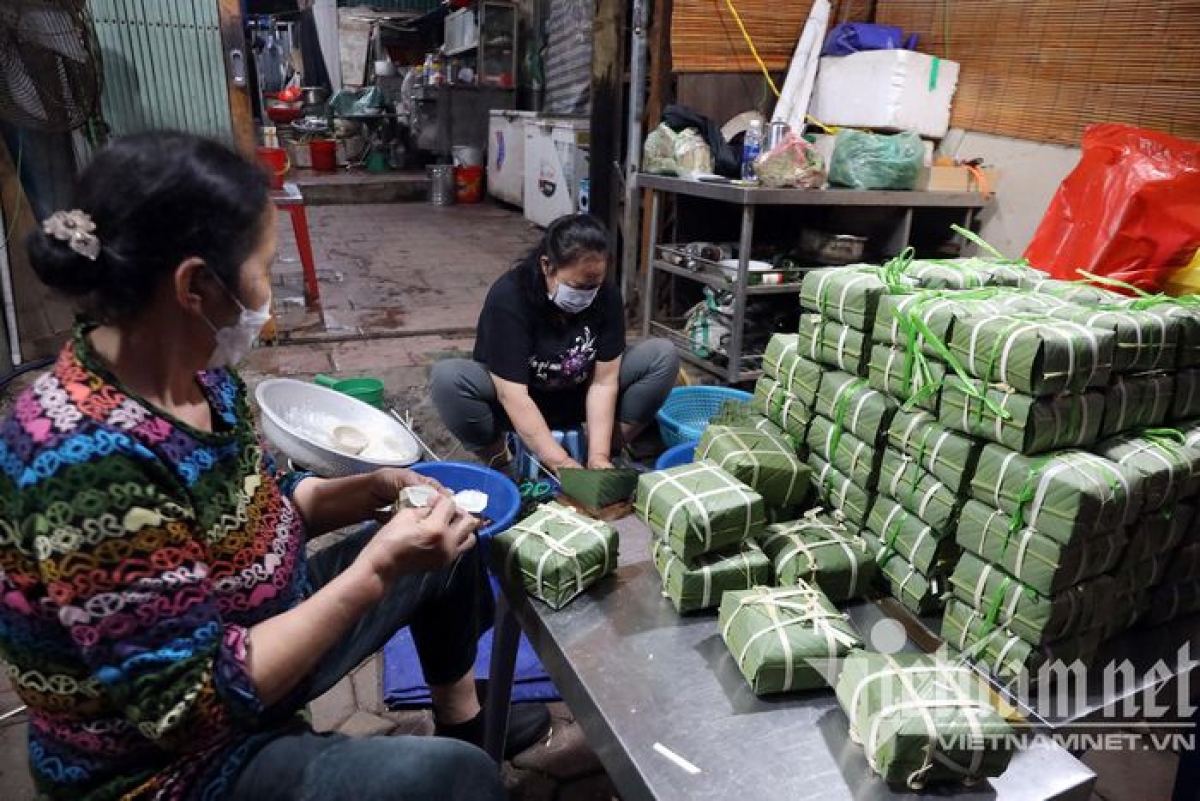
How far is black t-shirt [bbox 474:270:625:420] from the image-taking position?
2.83 m

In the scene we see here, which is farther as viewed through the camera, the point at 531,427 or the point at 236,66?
the point at 236,66

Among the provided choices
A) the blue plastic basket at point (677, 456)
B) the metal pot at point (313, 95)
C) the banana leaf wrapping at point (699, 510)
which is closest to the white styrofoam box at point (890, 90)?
the blue plastic basket at point (677, 456)

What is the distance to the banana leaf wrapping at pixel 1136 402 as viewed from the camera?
144 cm

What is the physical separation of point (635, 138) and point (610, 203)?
0.69 metres

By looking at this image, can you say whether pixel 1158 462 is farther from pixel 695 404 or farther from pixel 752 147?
pixel 752 147

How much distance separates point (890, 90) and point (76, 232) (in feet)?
13.8

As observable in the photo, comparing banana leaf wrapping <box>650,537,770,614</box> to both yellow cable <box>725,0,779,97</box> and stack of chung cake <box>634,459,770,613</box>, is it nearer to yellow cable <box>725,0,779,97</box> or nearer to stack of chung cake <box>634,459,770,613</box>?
stack of chung cake <box>634,459,770,613</box>

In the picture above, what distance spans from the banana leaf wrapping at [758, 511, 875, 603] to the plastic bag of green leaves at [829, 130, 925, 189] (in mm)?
3001

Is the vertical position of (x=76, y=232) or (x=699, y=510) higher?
(x=76, y=232)

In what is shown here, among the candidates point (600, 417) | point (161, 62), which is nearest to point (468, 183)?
point (161, 62)

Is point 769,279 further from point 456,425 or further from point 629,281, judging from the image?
point 456,425

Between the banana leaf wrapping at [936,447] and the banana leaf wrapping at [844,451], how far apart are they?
2.8 inches

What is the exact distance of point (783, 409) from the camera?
6.31ft

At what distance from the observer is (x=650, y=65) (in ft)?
15.1
